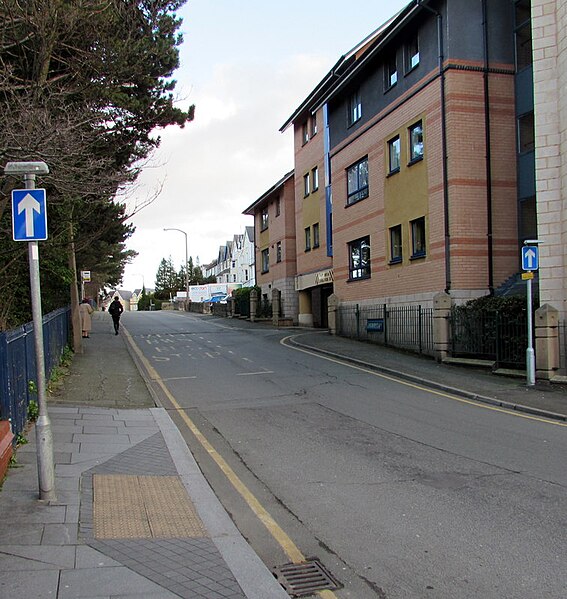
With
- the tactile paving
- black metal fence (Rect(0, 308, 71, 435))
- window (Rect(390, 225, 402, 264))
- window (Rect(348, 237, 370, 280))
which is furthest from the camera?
window (Rect(348, 237, 370, 280))

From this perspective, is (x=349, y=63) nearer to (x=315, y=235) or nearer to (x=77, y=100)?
(x=315, y=235)

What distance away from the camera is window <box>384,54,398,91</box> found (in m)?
21.5

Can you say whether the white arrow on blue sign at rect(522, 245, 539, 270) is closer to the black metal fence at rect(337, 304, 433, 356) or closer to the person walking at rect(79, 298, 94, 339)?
the black metal fence at rect(337, 304, 433, 356)

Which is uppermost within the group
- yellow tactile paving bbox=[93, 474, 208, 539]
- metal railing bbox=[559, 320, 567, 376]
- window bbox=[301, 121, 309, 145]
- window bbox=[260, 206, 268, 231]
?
window bbox=[301, 121, 309, 145]

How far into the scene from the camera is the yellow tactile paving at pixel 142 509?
477 cm

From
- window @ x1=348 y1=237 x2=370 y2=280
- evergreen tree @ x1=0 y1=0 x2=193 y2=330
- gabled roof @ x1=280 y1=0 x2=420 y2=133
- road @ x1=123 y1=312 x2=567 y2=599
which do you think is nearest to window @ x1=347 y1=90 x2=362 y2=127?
gabled roof @ x1=280 y1=0 x2=420 y2=133

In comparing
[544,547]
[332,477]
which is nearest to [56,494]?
[332,477]

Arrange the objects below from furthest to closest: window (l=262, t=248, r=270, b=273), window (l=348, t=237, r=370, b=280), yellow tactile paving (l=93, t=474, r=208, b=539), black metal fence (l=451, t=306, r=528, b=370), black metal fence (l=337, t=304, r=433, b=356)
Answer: window (l=262, t=248, r=270, b=273)
window (l=348, t=237, r=370, b=280)
black metal fence (l=337, t=304, r=433, b=356)
black metal fence (l=451, t=306, r=528, b=370)
yellow tactile paving (l=93, t=474, r=208, b=539)

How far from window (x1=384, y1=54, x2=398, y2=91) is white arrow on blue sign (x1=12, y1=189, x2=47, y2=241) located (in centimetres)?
1846

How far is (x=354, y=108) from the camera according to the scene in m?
25.0

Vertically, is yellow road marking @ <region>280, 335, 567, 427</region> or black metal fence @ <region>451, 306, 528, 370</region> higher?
black metal fence @ <region>451, 306, 528, 370</region>

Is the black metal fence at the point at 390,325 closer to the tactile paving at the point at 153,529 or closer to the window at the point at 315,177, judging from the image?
the window at the point at 315,177

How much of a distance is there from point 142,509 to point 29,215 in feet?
9.44

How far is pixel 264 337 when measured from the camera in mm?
25547
